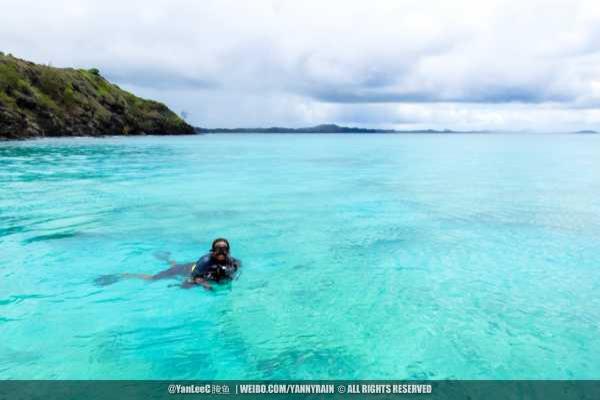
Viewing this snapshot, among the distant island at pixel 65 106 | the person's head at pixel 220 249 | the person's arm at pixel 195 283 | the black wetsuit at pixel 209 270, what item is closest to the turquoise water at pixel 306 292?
the person's arm at pixel 195 283

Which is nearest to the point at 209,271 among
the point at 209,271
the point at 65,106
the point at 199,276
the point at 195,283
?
the point at 209,271

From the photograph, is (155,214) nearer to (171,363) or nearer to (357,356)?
(171,363)

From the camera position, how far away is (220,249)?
10.9m

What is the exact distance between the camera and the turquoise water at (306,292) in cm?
803

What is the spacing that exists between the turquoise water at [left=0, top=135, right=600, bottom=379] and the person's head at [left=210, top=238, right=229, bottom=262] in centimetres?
100

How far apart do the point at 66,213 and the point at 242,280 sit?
43.4 feet

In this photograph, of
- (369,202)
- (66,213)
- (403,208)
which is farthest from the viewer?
(369,202)

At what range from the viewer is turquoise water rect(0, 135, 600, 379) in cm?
803

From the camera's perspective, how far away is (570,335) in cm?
920

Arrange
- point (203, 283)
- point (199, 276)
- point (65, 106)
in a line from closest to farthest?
1. point (203, 283)
2. point (199, 276)
3. point (65, 106)

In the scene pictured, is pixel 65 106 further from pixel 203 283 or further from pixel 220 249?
pixel 220 249

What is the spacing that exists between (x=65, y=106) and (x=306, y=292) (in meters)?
125

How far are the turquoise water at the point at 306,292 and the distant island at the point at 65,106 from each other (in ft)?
259

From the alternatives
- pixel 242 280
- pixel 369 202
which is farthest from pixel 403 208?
pixel 242 280
